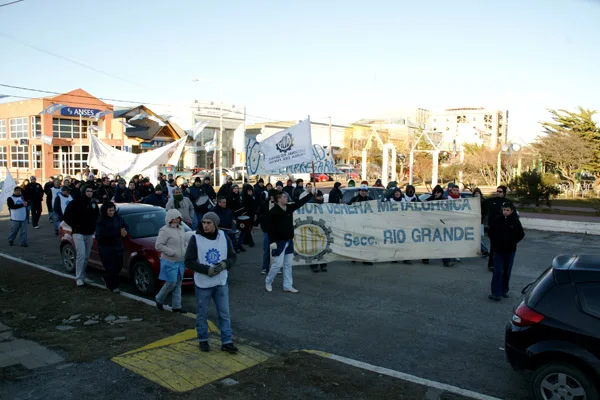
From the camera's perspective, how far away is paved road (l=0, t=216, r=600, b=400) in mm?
5855

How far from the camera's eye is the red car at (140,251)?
28.8ft

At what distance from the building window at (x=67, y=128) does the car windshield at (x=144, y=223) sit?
140ft

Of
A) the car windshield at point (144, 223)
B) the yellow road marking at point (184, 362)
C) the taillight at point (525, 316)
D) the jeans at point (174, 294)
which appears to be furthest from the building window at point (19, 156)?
the taillight at point (525, 316)

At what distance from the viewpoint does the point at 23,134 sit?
5000 centimetres

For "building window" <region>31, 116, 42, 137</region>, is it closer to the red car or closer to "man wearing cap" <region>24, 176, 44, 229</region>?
"man wearing cap" <region>24, 176, 44, 229</region>

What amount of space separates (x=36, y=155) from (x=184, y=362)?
50.4m

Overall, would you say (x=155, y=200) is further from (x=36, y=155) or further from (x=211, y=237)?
(x=36, y=155)

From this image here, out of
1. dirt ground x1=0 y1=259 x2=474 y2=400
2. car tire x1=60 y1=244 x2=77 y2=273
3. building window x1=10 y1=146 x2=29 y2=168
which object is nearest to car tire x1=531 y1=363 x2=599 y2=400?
dirt ground x1=0 y1=259 x2=474 y2=400

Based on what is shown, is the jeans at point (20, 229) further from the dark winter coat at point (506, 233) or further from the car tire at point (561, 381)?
the car tire at point (561, 381)

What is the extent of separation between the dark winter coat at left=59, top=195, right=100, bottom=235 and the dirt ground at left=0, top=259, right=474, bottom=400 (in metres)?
1.08

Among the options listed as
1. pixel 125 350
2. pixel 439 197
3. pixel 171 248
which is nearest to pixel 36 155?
pixel 439 197

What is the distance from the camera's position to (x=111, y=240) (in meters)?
8.71

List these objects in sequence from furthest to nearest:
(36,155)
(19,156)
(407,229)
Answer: (19,156) → (36,155) → (407,229)

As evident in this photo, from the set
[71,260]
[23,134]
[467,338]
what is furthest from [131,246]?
[23,134]
